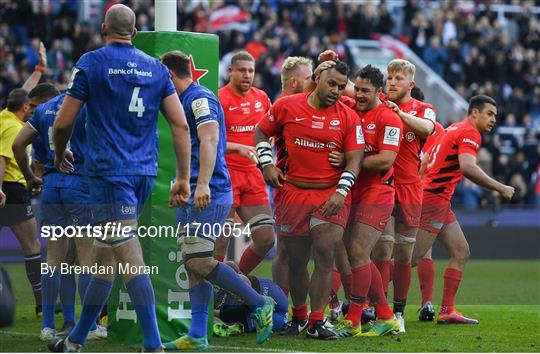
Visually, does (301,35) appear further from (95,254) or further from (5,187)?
(95,254)

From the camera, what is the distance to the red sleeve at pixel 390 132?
9.04 m

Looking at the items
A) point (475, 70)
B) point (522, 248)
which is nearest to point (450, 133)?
point (522, 248)

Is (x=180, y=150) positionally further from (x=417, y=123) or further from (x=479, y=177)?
(x=479, y=177)

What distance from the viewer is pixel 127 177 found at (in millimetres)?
7266

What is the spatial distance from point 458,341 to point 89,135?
11.5 ft

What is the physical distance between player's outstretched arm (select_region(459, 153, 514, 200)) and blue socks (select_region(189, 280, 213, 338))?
302 centimetres

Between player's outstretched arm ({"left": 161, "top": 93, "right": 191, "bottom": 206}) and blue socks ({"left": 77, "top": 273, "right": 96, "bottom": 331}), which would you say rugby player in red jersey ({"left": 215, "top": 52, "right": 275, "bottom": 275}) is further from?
player's outstretched arm ({"left": 161, "top": 93, "right": 191, "bottom": 206})

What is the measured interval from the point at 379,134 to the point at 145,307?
290 centimetres

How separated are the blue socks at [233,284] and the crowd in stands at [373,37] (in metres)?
12.1

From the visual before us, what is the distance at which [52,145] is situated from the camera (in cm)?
870

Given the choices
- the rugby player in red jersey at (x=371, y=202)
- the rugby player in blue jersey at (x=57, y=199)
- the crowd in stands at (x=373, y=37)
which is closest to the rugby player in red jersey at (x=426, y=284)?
the rugby player in red jersey at (x=371, y=202)

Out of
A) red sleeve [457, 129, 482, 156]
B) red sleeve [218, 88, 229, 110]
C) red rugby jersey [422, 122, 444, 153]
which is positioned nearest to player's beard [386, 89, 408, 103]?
red sleeve [457, 129, 482, 156]

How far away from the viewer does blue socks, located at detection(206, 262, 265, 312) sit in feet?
26.2

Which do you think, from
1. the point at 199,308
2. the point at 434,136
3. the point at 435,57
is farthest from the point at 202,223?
the point at 435,57
